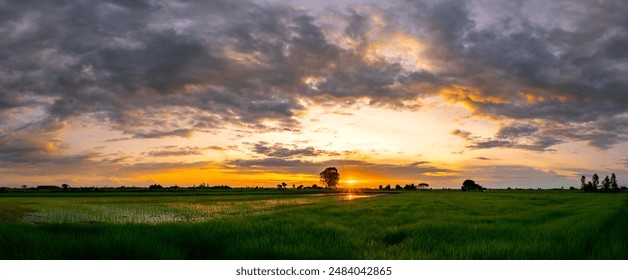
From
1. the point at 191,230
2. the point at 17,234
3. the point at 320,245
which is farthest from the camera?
the point at 191,230

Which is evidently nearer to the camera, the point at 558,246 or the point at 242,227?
the point at 558,246

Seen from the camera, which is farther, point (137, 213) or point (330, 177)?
point (330, 177)

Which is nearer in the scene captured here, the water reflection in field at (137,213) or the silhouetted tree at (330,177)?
the water reflection in field at (137,213)

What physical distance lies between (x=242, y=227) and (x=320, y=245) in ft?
10.4

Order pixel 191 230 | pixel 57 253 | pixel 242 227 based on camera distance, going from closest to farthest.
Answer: pixel 57 253
pixel 191 230
pixel 242 227

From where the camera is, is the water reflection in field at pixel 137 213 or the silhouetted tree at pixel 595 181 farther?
the silhouetted tree at pixel 595 181

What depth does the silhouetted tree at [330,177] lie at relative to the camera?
587ft

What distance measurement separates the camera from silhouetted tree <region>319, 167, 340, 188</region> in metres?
179

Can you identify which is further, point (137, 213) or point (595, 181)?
point (595, 181)

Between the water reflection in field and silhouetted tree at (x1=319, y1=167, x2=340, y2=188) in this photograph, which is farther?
silhouetted tree at (x1=319, y1=167, x2=340, y2=188)

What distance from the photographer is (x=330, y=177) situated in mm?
179125
